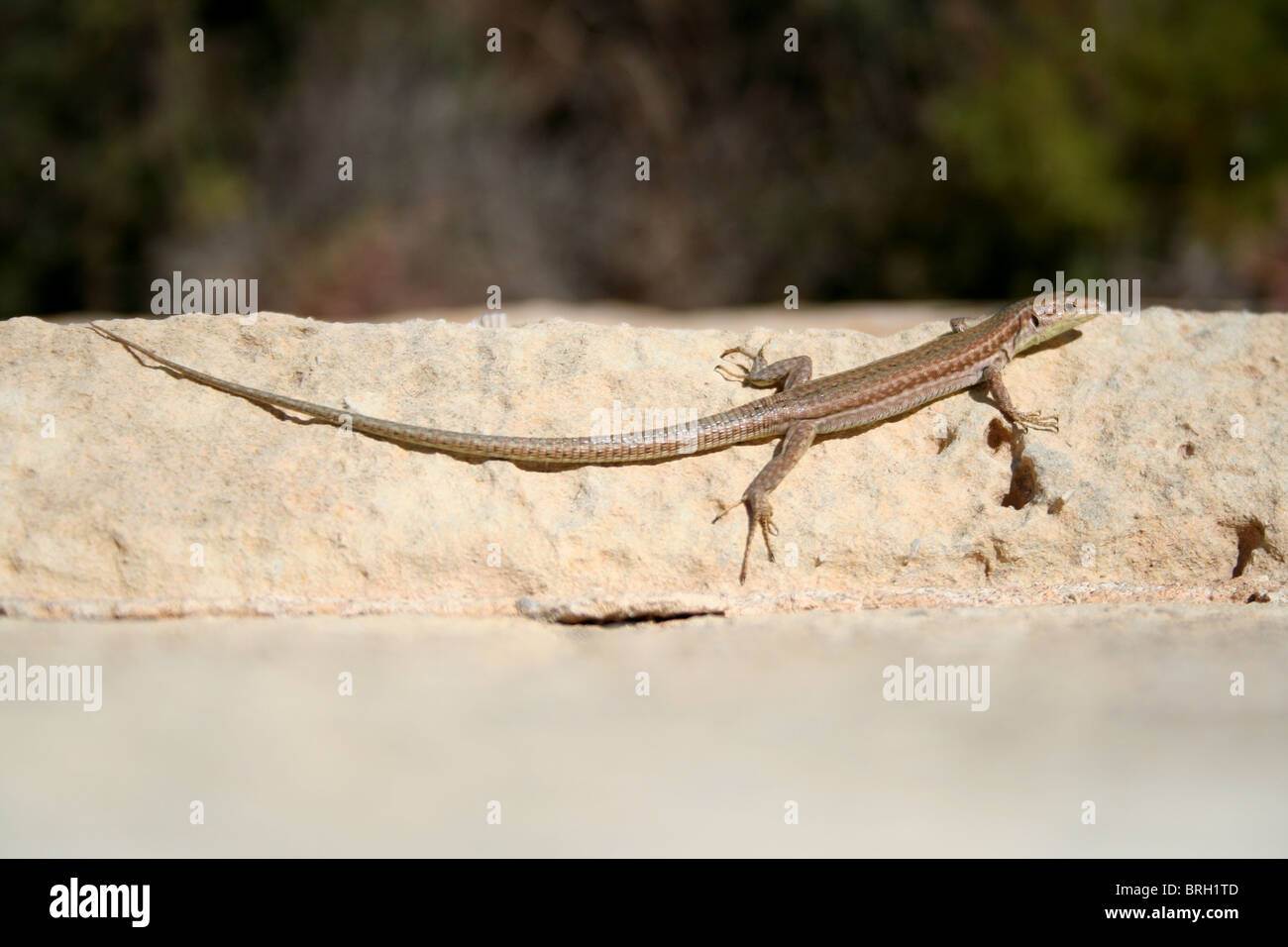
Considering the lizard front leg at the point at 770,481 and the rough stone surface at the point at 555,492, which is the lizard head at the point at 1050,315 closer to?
the rough stone surface at the point at 555,492

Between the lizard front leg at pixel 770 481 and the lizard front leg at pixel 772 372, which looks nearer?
the lizard front leg at pixel 770 481

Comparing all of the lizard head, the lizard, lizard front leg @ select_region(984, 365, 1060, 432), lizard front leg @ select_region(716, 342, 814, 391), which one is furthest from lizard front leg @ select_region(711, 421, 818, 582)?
the lizard head

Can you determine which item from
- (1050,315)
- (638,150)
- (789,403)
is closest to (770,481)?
(789,403)

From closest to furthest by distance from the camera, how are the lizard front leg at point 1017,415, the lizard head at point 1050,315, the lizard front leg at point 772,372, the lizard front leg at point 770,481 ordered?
the lizard front leg at point 770,481 < the lizard front leg at point 1017,415 < the lizard front leg at point 772,372 < the lizard head at point 1050,315

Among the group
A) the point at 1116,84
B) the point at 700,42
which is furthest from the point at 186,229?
the point at 1116,84

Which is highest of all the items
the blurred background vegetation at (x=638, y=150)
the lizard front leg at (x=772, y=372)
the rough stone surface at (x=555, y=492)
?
the blurred background vegetation at (x=638, y=150)

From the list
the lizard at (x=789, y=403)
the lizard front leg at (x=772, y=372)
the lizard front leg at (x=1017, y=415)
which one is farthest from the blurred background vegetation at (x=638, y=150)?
the lizard front leg at (x=772, y=372)

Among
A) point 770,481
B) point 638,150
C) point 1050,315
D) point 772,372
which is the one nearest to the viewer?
point 770,481

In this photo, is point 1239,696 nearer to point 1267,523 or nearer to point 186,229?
point 1267,523

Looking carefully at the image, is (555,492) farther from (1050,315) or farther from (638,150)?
(638,150)
